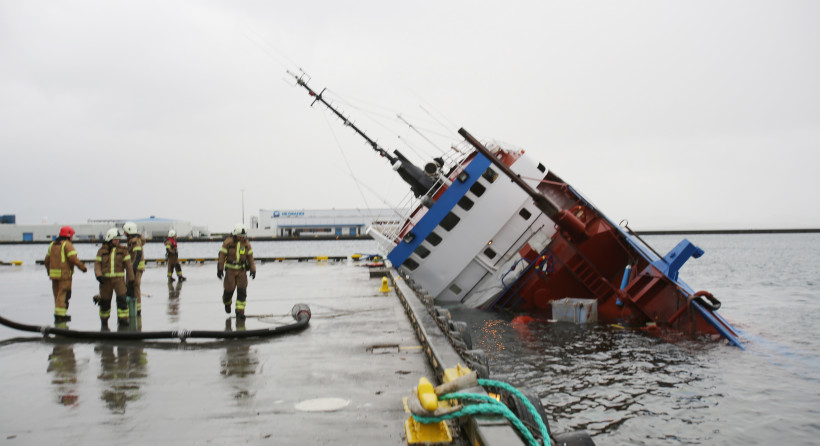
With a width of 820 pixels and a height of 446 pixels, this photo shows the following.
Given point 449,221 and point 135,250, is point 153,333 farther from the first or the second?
point 449,221

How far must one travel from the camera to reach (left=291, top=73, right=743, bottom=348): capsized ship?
17672 millimetres

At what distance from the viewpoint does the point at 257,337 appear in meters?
9.56

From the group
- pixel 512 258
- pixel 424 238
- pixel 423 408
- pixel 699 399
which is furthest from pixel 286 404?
pixel 512 258

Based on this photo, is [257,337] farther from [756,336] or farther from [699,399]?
[756,336]

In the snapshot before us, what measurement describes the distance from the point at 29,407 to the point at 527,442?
4885 millimetres

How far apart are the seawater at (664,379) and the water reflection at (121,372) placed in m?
5.11

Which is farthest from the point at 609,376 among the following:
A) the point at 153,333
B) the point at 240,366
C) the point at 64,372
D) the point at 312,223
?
the point at 312,223

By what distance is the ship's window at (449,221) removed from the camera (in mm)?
18750

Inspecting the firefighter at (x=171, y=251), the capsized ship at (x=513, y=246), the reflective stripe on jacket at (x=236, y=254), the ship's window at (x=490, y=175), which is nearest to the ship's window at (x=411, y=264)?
the capsized ship at (x=513, y=246)

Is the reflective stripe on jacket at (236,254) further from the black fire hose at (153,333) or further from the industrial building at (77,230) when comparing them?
the industrial building at (77,230)

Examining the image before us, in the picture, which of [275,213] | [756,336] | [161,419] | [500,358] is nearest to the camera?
[161,419]

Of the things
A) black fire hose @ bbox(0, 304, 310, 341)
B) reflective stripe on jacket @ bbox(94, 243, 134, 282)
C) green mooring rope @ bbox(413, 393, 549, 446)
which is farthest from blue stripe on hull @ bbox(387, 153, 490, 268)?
green mooring rope @ bbox(413, 393, 549, 446)

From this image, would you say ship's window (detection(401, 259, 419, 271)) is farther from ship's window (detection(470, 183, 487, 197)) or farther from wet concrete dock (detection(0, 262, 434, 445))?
wet concrete dock (detection(0, 262, 434, 445))

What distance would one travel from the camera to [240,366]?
7453mm
